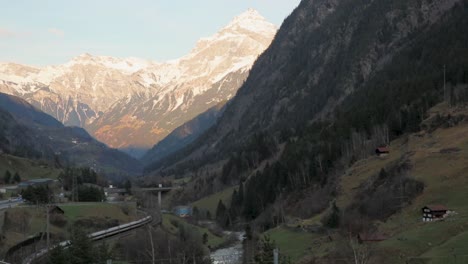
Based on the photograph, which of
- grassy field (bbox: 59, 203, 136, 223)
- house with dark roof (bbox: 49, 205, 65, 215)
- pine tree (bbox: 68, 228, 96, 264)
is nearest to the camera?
pine tree (bbox: 68, 228, 96, 264)

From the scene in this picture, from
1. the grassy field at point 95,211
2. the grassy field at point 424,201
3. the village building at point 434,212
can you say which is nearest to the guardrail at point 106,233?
the grassy field at point 95,211

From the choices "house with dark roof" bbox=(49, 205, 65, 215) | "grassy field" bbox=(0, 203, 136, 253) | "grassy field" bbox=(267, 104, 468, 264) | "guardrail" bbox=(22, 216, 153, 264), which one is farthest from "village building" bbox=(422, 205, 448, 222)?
"house with dark roof" bbox=(49, 205, 65, 215)

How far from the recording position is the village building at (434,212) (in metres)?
96.1

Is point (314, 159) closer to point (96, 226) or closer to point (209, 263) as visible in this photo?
point (96, 226)

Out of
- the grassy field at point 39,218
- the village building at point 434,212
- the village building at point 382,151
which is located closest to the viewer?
the village building at point 434,212

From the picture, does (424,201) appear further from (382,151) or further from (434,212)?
(382,151)

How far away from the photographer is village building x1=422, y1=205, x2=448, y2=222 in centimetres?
9606

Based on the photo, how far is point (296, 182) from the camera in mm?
198375

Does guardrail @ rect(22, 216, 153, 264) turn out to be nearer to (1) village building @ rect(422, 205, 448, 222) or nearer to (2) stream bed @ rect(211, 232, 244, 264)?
(2) stream bed @ rect(211, 232, 244, 264)

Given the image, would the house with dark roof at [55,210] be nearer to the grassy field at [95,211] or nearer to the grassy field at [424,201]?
the grassy field at [95,211]

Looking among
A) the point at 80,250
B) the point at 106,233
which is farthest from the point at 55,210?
the point at 80,250

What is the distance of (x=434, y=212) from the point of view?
3844 inches

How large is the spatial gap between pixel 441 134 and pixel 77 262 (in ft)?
366

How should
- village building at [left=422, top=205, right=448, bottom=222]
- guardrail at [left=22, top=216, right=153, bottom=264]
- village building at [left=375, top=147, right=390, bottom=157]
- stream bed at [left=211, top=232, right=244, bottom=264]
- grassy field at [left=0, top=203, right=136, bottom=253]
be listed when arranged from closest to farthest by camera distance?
guardrail at [left=22, top=216, right=153, bottom=264] < village building at [left=422, top=205, right=448, bottom=222] < grassy field at [left=0, top=203, right=136, bottom=253] < stream bed at [left=211, top=232, right=244, bottom=264] < village building at [left=375, top=147, right=390, bottom=157]
